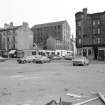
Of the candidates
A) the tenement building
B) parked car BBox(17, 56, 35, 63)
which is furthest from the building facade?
parked car BBox(17, 56, 35, 63)

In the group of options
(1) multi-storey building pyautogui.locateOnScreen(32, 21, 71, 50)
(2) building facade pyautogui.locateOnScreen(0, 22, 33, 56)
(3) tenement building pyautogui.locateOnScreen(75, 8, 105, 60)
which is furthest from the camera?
(1) multi-storey building pyautogui.locateOnScreen(32, 21, 71, 50)

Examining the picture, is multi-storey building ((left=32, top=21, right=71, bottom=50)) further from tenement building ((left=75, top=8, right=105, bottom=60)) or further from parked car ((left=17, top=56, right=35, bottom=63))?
parked car ((left=17, top=56, right=35, bottom=63))

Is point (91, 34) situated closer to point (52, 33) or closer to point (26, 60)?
point (26, 60)

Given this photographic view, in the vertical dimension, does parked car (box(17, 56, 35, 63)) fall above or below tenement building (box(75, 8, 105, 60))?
below

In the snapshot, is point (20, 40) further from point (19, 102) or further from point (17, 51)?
point (19, 102)

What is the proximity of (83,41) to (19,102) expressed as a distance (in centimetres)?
4927

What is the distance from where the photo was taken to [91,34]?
2103 inches

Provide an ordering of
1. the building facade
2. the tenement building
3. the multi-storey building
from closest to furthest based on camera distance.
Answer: the tenement building → the building facade → the multi-storey building

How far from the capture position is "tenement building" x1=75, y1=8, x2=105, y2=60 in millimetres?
51406

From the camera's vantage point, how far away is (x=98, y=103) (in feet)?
21.6

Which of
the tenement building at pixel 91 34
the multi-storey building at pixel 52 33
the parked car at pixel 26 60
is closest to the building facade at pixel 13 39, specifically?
the multi-storey building at pixel 52 33

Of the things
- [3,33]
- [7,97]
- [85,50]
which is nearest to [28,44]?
[3,33]

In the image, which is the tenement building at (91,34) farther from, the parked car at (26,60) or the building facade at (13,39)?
the building facade at (13,39)

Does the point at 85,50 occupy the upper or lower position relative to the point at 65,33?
lower
